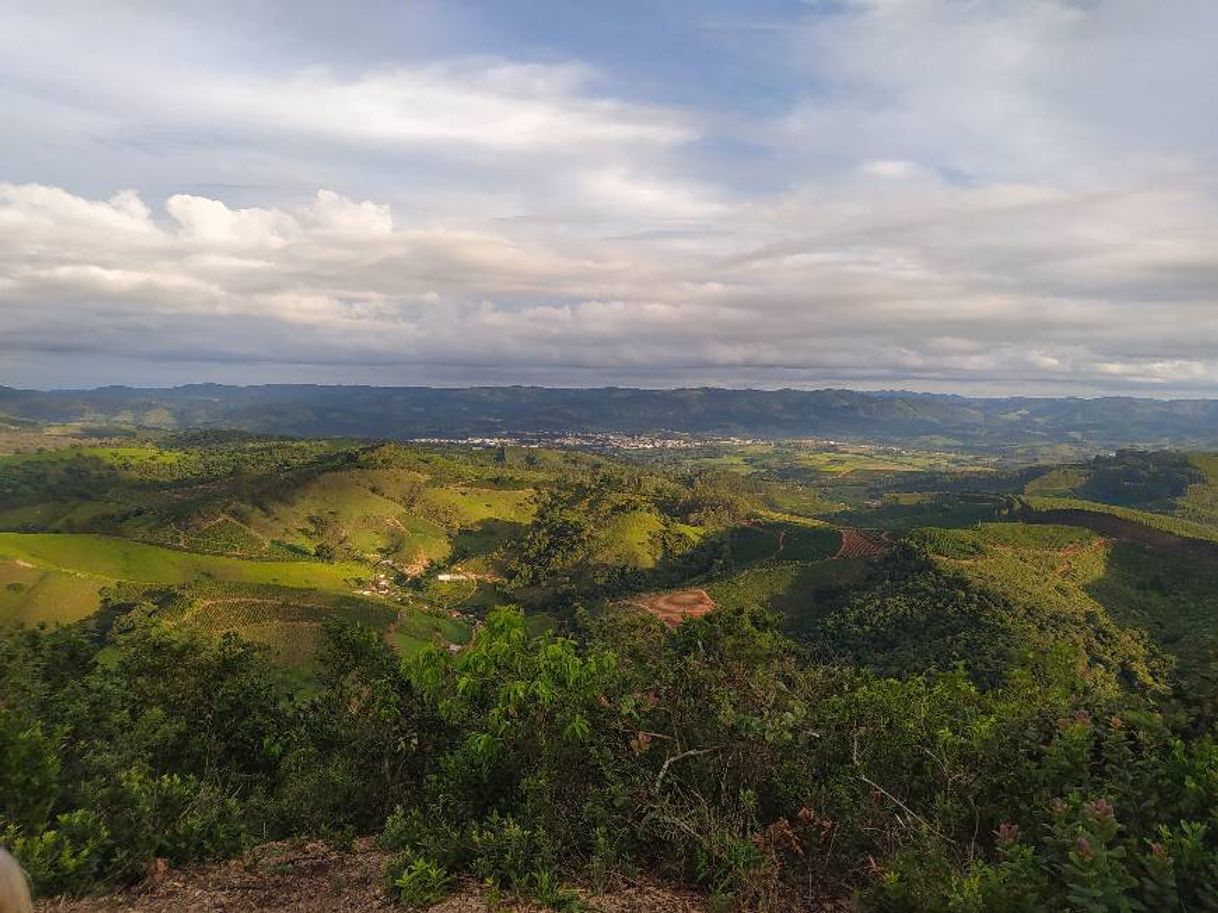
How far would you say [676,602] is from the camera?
96.2 metres

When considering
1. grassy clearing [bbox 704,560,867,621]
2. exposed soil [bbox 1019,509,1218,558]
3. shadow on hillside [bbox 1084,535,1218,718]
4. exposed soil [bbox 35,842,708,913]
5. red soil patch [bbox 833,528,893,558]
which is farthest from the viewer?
red soil patch [bbox 833,528,893,558]

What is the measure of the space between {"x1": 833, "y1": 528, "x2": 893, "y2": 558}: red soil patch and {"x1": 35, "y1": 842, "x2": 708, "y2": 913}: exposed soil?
100 metres

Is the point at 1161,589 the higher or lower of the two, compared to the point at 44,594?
higher

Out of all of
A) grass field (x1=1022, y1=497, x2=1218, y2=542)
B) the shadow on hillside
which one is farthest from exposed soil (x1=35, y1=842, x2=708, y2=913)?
grass field (x1=1022, y1=497, x2=1218, y2=542)

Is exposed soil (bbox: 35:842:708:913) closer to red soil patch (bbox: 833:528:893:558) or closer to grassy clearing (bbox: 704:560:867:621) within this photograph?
grassy clearing (bbox: 704:560:867:621)

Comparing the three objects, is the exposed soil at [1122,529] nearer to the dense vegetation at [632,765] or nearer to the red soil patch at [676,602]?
the red soil patch at [676,602]

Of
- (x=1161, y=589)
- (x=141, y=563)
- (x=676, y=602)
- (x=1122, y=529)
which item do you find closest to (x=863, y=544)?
(x=676, y=602)

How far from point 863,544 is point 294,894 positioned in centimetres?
11099

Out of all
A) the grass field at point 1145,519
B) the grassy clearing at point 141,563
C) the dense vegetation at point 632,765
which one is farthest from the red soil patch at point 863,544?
the dense vegetation at point 632,765

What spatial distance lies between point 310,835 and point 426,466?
176869mm

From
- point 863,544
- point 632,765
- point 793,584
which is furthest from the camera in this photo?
point 863,544

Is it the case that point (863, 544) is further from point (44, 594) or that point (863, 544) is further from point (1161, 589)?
point (44, 594)

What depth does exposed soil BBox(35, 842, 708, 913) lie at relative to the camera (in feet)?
25.0

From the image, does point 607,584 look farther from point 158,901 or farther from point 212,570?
point 158,901
